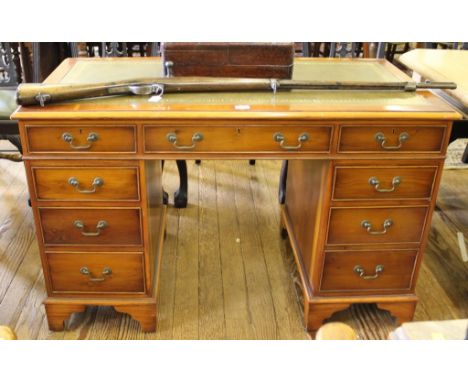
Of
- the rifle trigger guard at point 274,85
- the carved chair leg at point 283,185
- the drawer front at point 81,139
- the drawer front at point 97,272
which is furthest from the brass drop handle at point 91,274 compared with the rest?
the carved chair leg at point 283,185

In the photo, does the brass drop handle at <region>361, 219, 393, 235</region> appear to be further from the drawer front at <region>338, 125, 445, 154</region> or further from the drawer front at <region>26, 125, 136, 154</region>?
the drawer front at <region>26, 125, 136, 154</region>

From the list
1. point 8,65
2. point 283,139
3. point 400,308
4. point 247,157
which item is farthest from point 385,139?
point 8,65

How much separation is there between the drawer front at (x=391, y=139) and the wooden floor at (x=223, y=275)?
2.26 feet

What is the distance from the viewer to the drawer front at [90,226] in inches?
64.5

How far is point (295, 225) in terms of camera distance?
2.14 meters

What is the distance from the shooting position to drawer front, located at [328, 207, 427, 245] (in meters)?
1.68

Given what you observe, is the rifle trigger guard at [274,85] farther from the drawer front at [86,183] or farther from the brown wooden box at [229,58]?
the drawer front at [86,183]

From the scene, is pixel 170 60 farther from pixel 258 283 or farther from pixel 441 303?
pixel 441 303

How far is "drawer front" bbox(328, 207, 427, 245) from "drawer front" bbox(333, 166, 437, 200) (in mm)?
50

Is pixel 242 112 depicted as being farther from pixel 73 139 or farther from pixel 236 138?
pixel 73 139

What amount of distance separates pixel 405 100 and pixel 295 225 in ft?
2.32

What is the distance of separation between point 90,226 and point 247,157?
53cm

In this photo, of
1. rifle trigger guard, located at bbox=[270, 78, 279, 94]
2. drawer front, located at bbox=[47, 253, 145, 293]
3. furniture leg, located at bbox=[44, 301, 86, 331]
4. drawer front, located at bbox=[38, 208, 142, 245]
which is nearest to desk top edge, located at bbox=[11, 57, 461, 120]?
rifle trigger guard, located at bbox=[270, 78, 279, 94]

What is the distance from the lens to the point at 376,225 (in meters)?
1.71
